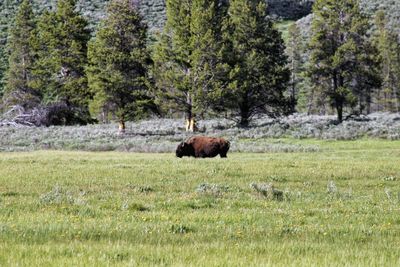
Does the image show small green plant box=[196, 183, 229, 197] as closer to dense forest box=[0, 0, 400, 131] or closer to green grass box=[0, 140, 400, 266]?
green grass box=[0, 140, 400, 266]

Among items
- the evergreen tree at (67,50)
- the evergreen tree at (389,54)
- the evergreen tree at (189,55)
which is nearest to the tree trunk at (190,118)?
the evergreen tree at (189,55)

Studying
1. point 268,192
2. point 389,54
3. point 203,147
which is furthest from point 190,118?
point 389,54

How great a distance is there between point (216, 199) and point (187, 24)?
33781 mm

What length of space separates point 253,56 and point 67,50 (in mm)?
19848

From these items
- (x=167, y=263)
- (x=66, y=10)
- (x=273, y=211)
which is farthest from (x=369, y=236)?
(x=66, y=10)

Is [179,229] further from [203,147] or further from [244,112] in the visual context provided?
[244,112]

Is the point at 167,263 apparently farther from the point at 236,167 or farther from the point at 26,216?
the point at 236,167

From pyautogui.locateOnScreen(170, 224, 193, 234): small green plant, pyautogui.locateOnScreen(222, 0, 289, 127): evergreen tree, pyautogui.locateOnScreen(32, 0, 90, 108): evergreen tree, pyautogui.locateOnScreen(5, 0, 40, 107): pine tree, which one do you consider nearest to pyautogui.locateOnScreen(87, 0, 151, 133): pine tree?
pyautogui.locateOnScreen(222, 0, 289, 127): evergreen tree

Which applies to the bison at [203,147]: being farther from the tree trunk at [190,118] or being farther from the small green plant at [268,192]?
the small green plant at [268,192]

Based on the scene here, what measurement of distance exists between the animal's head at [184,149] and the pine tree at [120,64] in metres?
13.6

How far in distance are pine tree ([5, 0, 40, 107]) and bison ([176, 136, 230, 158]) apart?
3476 cm

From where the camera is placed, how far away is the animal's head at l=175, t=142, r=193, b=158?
2981 cm

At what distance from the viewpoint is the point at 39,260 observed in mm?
5941

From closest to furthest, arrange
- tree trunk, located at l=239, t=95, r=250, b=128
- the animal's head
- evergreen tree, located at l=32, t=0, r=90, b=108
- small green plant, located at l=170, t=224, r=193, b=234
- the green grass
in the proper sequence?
the green grass
small green plant, located at l=170, t=224, r=193, b=234
the animal's head
tree trunk, located at l=239, t=95, r=250, b=128
evergreen tree, located at l=32, t=0, r=90, b=108
